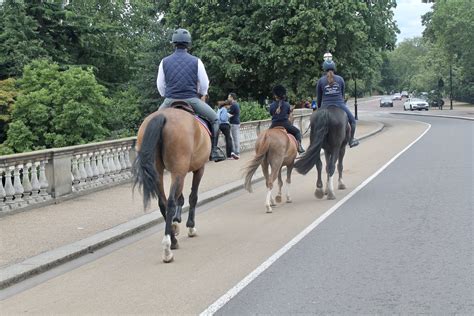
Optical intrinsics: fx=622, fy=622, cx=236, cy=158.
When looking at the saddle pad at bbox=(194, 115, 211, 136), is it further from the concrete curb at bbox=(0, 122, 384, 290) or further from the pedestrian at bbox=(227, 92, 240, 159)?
the pedestrian at bbox=(227, 92, 240, 159)

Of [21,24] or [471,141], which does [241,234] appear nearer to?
[471,141]

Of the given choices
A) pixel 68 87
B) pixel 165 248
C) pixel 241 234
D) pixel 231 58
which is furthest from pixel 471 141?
pixel 165 248

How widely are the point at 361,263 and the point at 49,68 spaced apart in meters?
25.1

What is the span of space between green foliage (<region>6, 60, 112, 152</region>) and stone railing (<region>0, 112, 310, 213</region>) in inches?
523

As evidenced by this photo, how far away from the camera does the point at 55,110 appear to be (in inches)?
1100

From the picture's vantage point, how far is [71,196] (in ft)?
41.1

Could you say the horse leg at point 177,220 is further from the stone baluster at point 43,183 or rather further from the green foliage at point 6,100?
the green foliage at point 6,100

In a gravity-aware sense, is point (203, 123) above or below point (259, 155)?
above

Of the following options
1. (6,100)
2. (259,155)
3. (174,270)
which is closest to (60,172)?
(259,155)

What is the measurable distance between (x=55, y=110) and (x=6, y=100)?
2428mm

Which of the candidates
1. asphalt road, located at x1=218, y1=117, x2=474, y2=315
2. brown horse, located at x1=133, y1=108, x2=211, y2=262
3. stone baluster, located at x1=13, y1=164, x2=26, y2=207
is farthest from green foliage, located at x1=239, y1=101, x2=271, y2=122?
brown horse, located at x1=133, y1=108, x2=211, y2=262

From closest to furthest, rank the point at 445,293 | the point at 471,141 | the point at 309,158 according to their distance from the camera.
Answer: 1. the point at 445,293
2. the point at 309,158
3. the point at 471,141

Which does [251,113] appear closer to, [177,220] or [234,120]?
[234,120]

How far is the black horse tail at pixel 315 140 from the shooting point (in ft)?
39.8
